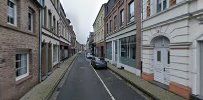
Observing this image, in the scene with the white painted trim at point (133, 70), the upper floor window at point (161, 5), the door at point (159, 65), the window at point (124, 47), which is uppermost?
the upper floor window at point (161, 5)

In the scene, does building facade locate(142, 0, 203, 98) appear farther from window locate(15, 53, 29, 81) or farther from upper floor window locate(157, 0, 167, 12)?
window locate(15, 53, 29, 81)

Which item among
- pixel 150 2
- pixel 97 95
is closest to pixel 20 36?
pixel 97 95

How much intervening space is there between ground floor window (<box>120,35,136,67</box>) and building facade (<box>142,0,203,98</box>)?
4060mm

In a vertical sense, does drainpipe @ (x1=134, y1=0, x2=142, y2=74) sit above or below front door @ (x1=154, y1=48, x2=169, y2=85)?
above

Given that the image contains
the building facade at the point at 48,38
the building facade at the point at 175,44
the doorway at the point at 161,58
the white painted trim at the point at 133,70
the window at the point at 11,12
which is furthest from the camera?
the white painted trim at the point at 133,70

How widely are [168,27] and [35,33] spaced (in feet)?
24.9

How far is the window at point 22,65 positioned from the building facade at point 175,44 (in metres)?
7.28

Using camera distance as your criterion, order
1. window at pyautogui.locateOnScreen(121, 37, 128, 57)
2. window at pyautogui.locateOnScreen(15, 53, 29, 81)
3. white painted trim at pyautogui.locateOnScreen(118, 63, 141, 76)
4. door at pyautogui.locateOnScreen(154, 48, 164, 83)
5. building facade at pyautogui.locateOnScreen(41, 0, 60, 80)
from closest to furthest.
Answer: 1. window at pyautogui.locateOnScreen(15, 53, 29, 81)
2. door at pyautogui.locateOnScreen(154, 48, 164, 83)
3. building facade at pyautogui.locateOnScreen(41, 0, 60, 80)
4. white painted trim at pyautogui.locateOnScreen(118, 63, 141, 76)
5. window at pyautogui.locateOnScreen(121, 37, 128, 57)

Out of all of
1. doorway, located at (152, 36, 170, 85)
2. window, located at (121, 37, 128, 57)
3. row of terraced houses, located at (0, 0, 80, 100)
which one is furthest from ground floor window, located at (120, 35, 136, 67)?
row of terraced houses, located at (0, 0, 80, 100)

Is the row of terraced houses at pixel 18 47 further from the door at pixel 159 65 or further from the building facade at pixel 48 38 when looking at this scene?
the door at pixel 159 65

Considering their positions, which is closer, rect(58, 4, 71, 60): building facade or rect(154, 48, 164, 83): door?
rect(154, 48, 164, 83): door

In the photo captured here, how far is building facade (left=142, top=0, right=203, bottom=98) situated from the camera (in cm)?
882

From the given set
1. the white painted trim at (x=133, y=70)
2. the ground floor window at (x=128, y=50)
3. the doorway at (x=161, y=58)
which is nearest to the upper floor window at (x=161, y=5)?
the doorway at (x=161, y=58)

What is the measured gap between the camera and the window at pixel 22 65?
33.0 ft
